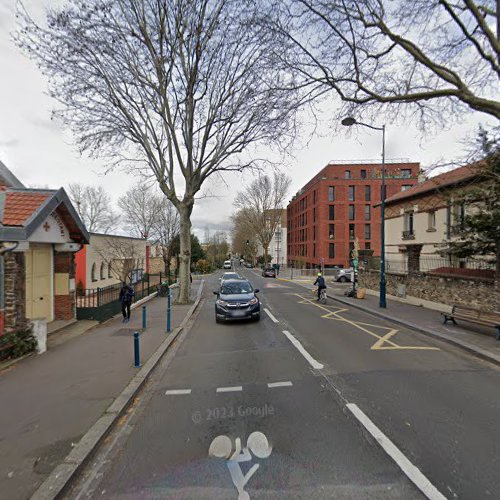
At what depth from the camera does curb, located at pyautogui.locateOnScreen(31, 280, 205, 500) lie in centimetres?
259

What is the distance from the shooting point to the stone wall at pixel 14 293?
6.20m

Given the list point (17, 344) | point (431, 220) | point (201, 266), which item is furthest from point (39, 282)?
point (201, 266)

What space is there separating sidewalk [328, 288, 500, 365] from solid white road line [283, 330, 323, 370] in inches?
156

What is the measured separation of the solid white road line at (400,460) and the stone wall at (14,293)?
7294mm

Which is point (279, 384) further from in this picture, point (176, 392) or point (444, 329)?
point (444, 329)

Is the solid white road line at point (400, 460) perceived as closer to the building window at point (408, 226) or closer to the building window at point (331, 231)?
the building window at point (408, 226)

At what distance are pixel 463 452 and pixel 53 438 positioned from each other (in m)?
4.82

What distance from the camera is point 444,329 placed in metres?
8.67

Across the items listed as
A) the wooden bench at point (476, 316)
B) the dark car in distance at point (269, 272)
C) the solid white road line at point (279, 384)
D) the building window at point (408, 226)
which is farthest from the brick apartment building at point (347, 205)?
the solid white road line at point (279, 384)

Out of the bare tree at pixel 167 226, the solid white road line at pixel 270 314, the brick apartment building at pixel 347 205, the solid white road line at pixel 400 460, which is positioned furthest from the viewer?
the brick apartment building at pixel 347 205

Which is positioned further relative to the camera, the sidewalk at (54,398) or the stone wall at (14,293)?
the stone wall at (14,293)

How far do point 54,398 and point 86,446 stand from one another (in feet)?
5.59

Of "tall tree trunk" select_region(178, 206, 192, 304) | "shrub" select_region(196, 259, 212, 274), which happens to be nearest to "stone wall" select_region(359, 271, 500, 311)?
"tall tree trunk" select_region(178, 206, 192, 304)

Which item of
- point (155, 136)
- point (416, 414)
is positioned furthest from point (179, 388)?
point (155, 136)
